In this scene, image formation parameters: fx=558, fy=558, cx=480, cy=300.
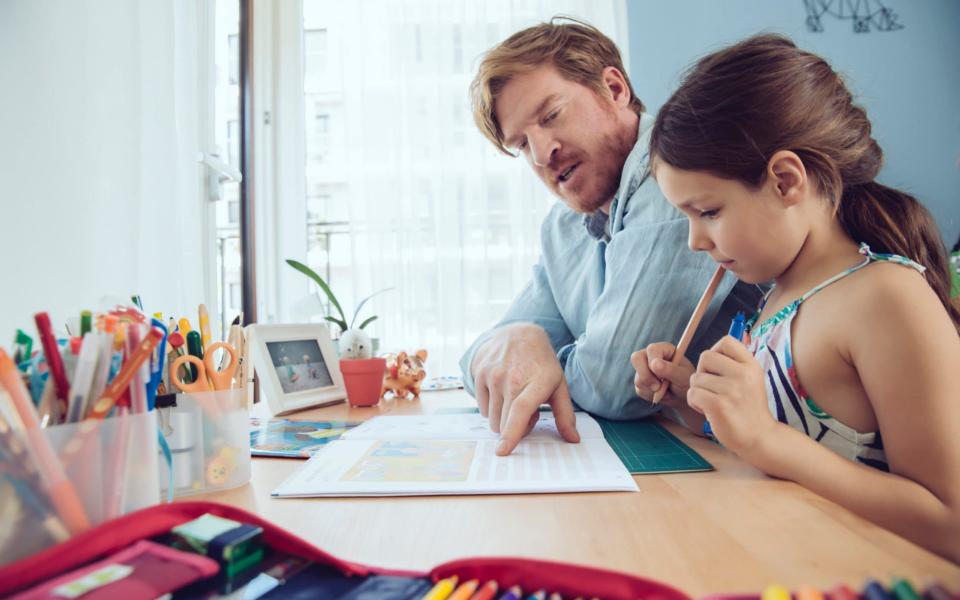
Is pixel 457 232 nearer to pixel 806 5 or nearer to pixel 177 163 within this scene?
pixel 177 163

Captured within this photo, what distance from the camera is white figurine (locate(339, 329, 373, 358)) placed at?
3.66 feet

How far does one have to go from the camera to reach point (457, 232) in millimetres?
2168

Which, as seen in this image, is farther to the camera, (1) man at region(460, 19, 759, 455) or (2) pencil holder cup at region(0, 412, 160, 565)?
(1) man at region(460, 19, 759, 455)

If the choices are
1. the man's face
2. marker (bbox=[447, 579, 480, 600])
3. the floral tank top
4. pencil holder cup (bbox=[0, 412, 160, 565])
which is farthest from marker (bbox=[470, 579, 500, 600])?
the man's face

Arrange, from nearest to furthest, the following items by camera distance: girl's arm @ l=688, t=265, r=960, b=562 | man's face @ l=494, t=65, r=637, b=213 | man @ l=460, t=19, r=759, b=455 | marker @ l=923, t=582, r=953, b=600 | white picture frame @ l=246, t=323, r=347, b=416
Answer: marker @ l=923, t=582, r=953, b=600
girl's arm @ l=688, t=265, r=960, b=562
man @ l=460, t=19, r=759, b=455
white picture frame @ l=246, t=323, r=347, b=416
man's face @ l=494, t=65, r=637, b=213

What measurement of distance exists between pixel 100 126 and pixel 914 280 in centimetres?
110

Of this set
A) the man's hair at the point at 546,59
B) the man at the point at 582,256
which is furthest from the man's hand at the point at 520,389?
the man's hair at the point at 546,59

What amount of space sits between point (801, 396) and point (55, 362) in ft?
2.42

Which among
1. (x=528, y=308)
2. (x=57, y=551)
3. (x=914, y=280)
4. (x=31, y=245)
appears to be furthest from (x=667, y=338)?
(x=31, y=245)

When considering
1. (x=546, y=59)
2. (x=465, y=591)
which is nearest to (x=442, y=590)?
(x=465, y=591)

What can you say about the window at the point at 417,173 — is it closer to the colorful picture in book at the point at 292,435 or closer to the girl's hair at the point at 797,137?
the colorful picture in book at the point at 292,435

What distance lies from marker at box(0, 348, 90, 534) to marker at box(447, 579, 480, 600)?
25cm

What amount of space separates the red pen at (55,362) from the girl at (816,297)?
0.54m

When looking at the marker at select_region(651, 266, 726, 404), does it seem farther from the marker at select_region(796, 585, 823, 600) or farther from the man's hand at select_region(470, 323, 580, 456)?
the marker at select_region(796, 585, 823, 600)
